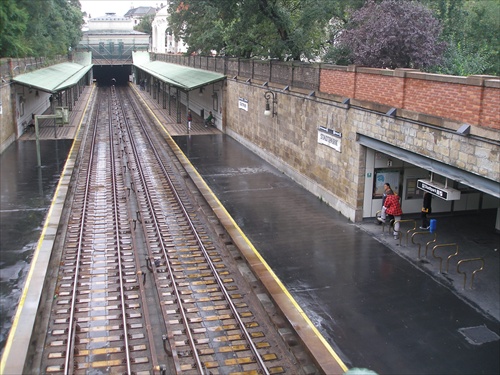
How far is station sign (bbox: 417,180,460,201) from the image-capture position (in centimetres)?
1181

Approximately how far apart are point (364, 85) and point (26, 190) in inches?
457

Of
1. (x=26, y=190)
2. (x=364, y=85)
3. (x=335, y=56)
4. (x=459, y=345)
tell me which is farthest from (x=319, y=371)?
(x=335, y=56)

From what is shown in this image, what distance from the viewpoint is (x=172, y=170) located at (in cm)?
2316

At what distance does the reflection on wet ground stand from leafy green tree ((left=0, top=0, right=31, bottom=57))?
780 cm

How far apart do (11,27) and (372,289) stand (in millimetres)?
28624

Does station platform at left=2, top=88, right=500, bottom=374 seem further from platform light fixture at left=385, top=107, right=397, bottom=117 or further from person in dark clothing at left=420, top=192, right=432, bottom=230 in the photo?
platform light fixture at left=385, top=107, right=397, bottom=117

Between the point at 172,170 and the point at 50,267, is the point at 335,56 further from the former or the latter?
the point at 50,267

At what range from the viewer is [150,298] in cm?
1120

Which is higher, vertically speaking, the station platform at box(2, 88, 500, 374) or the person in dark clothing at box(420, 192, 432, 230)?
the person in dark clothing at box(420, 192, 432, 230)

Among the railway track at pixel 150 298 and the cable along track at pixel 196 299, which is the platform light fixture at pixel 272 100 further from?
the cable along track at pixel 196 299

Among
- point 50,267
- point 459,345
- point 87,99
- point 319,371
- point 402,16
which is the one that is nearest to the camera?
point 319,371

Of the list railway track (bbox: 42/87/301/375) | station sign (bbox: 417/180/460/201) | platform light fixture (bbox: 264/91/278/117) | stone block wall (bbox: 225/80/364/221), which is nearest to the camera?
railway track (bbox: 42/87/301/375)

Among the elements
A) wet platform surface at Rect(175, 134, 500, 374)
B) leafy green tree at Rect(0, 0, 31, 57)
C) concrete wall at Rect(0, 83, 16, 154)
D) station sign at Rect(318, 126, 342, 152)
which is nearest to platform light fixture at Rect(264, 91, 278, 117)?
station sign at Rect(318, 126, 342, 152)

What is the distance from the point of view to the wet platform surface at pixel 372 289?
8758 mm
